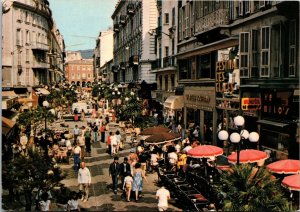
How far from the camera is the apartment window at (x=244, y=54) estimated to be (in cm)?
2167

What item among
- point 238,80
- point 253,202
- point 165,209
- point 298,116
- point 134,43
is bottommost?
point 165,209

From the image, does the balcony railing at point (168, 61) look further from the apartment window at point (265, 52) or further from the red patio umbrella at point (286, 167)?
the red patio umbrella at point (286, 167)

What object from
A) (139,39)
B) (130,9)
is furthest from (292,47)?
(130,9)

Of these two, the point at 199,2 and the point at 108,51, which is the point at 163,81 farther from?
the point at 108,51

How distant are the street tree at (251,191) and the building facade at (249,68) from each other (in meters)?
6.63

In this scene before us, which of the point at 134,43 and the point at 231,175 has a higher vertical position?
the point at 134,43

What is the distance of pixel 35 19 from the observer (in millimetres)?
54219

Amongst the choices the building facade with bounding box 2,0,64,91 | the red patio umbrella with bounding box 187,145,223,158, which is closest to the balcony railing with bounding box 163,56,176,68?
the building facade with bounding box 2,0,64,91

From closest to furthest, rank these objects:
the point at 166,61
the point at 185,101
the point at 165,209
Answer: the point at 165,209, the point at 185,101, the point at 166,61

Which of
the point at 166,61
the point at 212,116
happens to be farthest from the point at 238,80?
the point at 166,61

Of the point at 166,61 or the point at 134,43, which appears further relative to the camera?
the point at 134,43

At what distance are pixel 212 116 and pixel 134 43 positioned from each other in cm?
3097

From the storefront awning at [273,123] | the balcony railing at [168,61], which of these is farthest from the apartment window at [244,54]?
the balcony railing at [168,61]

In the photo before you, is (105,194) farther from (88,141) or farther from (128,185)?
(88,141)
